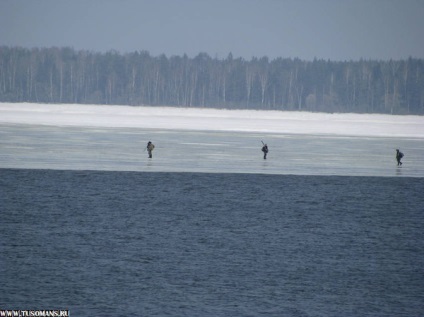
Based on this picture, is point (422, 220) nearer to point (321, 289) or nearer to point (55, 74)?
point (321, 289)

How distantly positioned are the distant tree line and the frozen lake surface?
85.8 meters

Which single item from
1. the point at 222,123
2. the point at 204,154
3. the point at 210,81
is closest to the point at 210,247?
the point at 204,154

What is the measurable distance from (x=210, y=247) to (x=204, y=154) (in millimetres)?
15343

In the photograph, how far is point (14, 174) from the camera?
2259cm

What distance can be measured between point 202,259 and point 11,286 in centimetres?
301

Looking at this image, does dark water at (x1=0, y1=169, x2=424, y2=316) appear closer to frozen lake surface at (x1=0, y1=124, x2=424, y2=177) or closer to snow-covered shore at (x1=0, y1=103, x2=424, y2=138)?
frozen lake surface at (x1=0, y1=124, x2=424, y2=177)

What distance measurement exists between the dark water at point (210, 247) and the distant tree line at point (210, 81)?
102383mm

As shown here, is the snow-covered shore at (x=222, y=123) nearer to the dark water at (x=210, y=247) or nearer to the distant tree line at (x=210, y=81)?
the dark water at (x=210, y=247)

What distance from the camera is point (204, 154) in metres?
28.1

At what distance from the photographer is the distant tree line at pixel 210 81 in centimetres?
12694

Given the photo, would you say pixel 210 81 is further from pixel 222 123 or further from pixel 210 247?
pixel 210 247

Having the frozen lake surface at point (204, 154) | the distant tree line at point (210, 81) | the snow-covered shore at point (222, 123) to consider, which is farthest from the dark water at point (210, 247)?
the distant tree line at point (210, 81)

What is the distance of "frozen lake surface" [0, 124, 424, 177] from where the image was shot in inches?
931

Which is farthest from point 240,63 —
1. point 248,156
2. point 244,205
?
point 244,205
